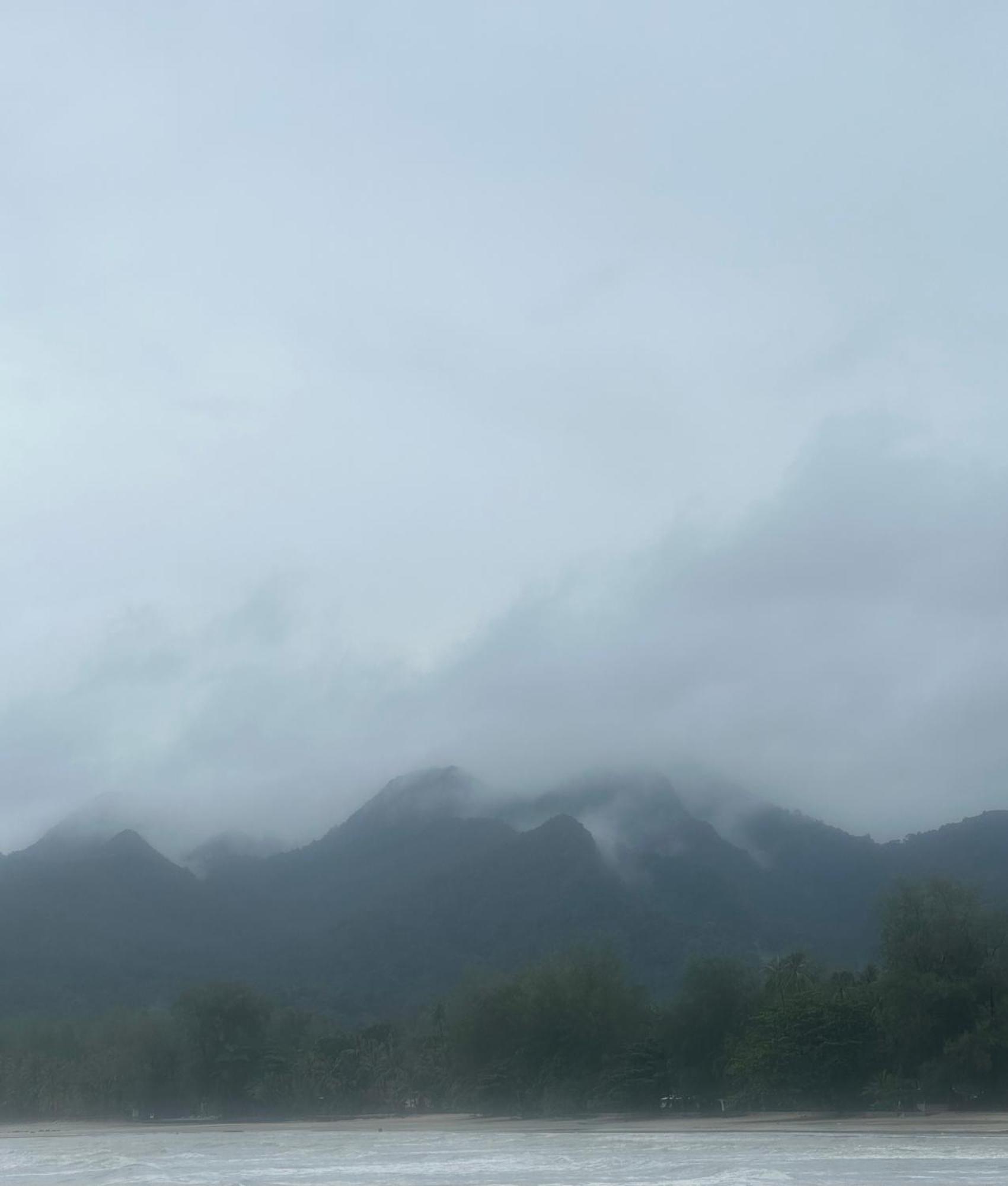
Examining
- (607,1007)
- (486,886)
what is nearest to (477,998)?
(607,1007)

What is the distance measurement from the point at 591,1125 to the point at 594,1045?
24.9 feet

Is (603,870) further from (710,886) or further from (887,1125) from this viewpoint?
(887,1125)

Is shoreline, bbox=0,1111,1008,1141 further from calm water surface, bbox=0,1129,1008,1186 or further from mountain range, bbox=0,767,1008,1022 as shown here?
mountain range, bbox=0,767,1008,1022

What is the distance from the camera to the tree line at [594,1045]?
177 feet

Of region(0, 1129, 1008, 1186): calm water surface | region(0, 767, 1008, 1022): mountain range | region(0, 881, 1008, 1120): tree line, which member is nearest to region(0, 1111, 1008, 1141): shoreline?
region(0, 881, 1008, 1120): tree line

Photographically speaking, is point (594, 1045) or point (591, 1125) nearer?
point (591, 1125)

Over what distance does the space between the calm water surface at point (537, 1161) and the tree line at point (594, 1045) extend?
7619mm

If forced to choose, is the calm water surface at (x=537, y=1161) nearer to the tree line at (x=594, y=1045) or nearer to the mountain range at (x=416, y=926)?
the tree line at (x=594, y=1045)

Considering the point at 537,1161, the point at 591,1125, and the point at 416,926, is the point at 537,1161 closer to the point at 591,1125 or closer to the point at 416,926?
the point at 591,1125

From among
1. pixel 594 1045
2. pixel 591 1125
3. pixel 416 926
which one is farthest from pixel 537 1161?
pixel 416 926

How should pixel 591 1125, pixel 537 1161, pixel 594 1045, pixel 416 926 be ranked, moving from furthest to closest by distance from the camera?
pixel 416 926 < pixel 594 1045 < pixel 591 1125 < pixel 537 1161

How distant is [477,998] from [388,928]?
342 feet

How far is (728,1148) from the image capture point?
45.1m

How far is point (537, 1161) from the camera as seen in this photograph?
4388cm
